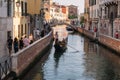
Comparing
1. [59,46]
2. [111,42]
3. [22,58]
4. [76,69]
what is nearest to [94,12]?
[111,42]

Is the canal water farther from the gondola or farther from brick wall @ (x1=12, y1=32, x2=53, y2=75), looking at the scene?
the gondola

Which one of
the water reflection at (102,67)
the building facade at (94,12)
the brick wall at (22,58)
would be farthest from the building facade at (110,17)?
the brick wall at (22,58)

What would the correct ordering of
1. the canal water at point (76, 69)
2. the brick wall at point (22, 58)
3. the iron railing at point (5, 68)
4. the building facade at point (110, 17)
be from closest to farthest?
the iron railing at point (5, 68), the brick wall at point (22, 58), the canal water at point (76, 69), the building facade at point (110, 17)

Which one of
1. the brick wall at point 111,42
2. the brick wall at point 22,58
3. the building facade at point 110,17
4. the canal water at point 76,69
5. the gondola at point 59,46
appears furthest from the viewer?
the building facade at point 110,17

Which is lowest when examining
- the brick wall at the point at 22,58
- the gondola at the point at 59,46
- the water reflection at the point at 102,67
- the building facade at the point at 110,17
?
the water reflection at the point at 102,67

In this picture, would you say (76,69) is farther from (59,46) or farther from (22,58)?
(59,46)

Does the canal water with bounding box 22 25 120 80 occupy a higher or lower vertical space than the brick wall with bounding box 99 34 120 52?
lower

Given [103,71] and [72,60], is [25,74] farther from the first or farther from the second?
[72,60]

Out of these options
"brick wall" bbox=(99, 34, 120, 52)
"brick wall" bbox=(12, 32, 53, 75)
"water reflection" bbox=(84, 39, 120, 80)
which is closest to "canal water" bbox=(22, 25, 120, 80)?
"water reflection" bbox=(84, 39, 120, 80)

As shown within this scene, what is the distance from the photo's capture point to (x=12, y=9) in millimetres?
29469

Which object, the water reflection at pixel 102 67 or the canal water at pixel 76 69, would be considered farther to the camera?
the water reflection at pixel 102 67

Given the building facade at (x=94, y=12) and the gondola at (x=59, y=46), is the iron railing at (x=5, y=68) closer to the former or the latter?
the gondola at (x=59, y=46)

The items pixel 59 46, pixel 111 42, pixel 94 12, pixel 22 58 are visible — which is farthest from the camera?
pixel 94 12

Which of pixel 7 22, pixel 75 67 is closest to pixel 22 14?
pixel 7 22
